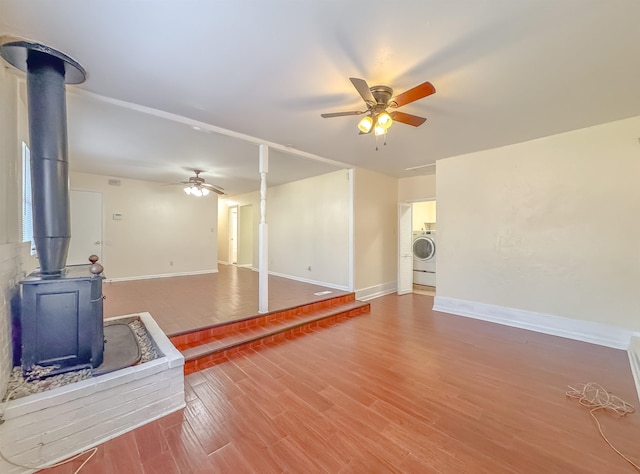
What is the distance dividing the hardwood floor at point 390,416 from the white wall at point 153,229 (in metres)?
5.37

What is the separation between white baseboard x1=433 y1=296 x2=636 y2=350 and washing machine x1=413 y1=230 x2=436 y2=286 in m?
2.16

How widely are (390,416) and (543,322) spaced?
3.18 m

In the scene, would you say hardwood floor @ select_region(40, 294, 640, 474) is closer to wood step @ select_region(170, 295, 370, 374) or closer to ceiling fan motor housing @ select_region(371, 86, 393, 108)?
wood step @ select_region(170, 295, 370, 374)

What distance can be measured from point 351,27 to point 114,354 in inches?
125

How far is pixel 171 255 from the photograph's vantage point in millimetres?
7258

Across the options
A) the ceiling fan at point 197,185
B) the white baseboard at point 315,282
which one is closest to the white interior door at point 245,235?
the white baseboard at point 315,282

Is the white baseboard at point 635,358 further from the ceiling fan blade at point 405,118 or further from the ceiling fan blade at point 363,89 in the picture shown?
the ceiling fan blade at point 363,89

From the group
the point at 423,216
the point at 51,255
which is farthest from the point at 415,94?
the point at 423,216

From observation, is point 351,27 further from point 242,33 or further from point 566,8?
point 566,8

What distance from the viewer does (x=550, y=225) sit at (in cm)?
373

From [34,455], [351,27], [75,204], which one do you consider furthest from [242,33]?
[75,204]

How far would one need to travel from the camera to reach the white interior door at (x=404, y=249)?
6195 mm

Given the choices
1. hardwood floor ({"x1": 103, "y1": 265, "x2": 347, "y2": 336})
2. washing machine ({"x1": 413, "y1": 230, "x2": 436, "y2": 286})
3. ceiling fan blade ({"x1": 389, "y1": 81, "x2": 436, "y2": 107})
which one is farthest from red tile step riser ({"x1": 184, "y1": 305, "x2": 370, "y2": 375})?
washing machine ({"x1": 413, "y1": 230, "x2": 436, "y2": 286})

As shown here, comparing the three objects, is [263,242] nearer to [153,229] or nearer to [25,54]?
[25,54]
